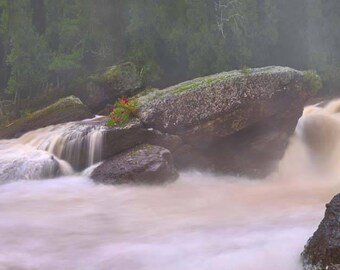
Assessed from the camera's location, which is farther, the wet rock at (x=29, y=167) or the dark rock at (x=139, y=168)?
the wet rock at (x=29, y=167)

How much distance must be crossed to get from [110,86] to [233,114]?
7.65 metres

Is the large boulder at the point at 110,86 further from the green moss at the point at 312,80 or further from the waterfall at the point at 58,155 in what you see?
the green moss at the point at 312,80

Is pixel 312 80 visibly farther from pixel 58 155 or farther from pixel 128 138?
pixel 58 155

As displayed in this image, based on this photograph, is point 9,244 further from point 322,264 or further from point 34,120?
point 34,120

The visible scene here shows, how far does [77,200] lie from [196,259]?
458 centimetres

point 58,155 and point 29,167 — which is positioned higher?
point 58,155

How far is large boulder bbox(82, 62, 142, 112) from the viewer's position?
18.7m

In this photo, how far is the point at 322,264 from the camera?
4.75 meters

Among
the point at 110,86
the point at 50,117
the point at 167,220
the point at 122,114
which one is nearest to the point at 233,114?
the point at 122,114

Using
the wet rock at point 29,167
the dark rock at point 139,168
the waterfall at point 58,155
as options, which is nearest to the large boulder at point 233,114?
the dark rock at point 139,168

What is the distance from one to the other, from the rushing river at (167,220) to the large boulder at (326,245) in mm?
244

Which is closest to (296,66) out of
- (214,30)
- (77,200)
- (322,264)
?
(214,30)

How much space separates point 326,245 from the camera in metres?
4.82

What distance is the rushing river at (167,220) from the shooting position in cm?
586
